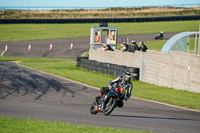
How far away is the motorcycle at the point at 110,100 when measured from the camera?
44.1ft

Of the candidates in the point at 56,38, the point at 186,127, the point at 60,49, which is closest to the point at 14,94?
the point at 186,127

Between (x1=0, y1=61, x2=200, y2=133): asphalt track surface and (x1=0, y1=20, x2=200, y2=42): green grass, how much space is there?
36.7m

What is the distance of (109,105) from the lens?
1384cm

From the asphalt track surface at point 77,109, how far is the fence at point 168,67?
406 cm

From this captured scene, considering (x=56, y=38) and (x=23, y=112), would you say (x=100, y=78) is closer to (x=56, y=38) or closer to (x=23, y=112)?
(x=23, y=112)

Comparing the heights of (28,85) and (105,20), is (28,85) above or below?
below

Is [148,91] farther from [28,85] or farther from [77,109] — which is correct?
[77,109]

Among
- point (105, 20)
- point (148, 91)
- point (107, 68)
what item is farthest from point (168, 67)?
point (105, 20)

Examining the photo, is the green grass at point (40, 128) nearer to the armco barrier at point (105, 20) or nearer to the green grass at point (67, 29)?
the green grass at point (67, 29)

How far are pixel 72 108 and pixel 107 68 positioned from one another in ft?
41.3

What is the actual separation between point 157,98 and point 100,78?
767 centimetres

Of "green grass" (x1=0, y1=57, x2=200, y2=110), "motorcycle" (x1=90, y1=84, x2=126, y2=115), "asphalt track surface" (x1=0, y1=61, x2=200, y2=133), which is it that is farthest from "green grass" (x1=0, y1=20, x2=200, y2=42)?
"motorcycle" (x1=90, y1=84, x2=126, y2=115)

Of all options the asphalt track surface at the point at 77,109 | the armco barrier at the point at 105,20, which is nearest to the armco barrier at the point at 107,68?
the asphalt track surface at the point at 77,109

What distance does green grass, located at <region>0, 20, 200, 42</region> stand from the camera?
198 ft
